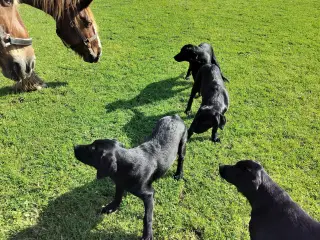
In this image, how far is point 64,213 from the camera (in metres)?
3.25

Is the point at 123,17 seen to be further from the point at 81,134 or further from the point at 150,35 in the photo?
the point at 81,134

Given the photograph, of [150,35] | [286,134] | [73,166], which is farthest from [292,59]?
[73,166]

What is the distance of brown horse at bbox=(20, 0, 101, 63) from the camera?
3.34 metres

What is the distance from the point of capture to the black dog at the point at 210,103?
13.6 feet

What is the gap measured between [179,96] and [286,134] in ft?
6.33

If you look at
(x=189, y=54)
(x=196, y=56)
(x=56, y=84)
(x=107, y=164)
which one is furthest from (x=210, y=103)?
(x=56, y=84)

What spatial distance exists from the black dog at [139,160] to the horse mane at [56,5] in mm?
1639

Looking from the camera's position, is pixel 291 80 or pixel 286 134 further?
pixel 291 80

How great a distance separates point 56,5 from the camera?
328 cm

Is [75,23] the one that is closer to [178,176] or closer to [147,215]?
[178,176]

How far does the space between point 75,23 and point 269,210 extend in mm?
3079

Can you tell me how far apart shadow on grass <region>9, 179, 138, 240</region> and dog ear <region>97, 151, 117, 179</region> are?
0.79 m

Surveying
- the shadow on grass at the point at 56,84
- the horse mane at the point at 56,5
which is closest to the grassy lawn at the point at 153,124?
the shadow on grass at the point at 56,84

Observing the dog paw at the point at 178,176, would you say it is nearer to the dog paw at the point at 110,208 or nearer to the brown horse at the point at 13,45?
the dog paw at the point at 110,208
